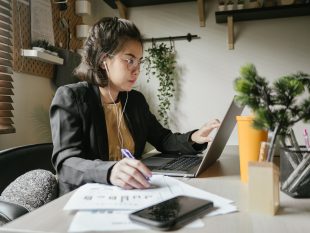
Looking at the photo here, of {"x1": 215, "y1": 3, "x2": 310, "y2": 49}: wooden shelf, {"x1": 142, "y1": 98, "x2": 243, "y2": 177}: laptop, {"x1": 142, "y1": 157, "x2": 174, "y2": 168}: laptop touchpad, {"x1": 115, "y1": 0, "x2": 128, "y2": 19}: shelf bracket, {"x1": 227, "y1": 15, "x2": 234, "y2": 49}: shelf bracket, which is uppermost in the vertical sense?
{"x1": 115, "y1": 0, "x2": 128, "y2": 19}: shelf bracket

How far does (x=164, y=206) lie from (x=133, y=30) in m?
0.85

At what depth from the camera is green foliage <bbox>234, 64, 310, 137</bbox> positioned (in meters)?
0.54

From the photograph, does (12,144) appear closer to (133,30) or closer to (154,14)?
(133,30)

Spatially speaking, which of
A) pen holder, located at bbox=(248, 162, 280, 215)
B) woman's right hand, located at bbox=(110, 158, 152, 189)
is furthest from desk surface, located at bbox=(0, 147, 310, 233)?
woman's right hand, located at bbox=(110, 158, 152, 189)

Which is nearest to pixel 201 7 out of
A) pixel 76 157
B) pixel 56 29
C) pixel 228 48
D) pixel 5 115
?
pixel 228 48

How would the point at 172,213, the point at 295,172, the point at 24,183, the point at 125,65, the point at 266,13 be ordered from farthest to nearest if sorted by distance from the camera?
the point at 266,13 < the point at 125,65 < the point at 24,183 < the point at 295,172 < the point at 172,213

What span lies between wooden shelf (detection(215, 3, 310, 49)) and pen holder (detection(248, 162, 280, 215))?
82.4 inches

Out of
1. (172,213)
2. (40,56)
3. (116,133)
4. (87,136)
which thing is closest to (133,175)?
(172,213)

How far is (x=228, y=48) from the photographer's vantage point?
2.64m

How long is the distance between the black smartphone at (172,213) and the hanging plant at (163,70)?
215cm

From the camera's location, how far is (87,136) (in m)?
1.09

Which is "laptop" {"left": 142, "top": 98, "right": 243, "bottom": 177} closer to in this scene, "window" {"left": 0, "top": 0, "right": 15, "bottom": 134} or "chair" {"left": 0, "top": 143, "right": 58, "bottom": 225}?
"chair" {"left": 0, "top": 143, "right": 58, "bottom": 225}

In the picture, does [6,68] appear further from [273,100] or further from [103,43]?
[273,100]

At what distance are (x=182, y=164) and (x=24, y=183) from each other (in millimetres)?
484
